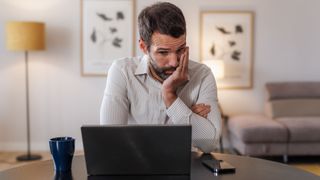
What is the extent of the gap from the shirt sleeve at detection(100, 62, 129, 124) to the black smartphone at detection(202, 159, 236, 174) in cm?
49

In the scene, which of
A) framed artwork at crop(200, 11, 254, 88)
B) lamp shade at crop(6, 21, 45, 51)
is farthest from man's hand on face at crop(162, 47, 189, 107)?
framed artwork at crop(200, 11, 254, 88)

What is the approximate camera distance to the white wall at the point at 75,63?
15.4 feet

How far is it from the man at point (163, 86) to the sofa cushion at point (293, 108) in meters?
2.94

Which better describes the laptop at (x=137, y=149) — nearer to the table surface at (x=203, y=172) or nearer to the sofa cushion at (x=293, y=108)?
the table surface at (x=203, y=172)

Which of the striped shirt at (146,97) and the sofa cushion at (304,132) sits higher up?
the striped shirt at (146,97)

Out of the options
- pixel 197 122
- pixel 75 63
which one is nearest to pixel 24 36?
pixel 75 63

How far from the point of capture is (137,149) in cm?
118

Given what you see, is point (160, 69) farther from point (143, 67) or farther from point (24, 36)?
point (24, 36)

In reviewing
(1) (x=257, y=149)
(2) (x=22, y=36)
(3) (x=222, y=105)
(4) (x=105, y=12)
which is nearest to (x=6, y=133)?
(2) (x=22, y=36)

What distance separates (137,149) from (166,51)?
1.76ft

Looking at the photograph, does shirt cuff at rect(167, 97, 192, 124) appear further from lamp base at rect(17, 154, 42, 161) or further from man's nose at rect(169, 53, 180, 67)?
lamp base at rect(17, 154, 42, 161)

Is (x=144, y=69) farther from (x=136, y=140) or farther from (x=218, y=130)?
(x=136, y=140)

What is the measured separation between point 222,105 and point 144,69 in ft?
10.5

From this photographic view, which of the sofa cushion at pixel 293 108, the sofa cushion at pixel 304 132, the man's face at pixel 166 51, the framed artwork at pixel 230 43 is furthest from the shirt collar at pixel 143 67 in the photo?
the sofa cushion at pixel 293 108
